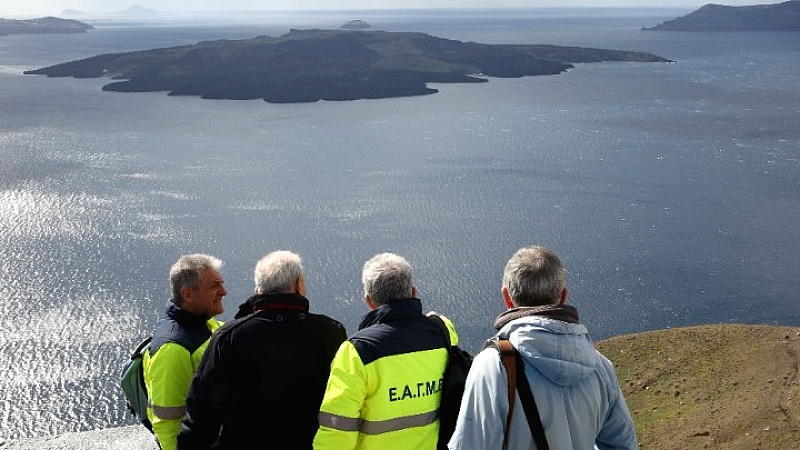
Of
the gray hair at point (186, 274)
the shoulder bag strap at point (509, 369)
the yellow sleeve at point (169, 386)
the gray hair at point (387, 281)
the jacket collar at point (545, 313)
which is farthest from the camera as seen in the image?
the gray hair at point (186, 274)

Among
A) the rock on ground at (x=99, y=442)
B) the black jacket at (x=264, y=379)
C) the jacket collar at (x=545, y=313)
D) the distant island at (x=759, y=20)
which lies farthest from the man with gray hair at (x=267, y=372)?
the distant island at (x=759, y=20)

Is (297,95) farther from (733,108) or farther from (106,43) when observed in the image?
(106,43)

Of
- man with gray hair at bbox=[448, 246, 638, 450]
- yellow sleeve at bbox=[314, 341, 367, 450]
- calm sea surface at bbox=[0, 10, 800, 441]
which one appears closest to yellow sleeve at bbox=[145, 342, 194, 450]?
yellow sleeve at bbox=[314, 341, 367, 450]

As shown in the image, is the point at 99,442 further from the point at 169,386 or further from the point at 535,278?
the point at 535,278

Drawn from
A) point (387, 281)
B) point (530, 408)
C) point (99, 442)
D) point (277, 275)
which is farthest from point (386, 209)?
point (530, 408)

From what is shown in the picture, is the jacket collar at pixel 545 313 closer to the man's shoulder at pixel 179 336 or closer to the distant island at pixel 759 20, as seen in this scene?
the man's shoulder at pixel 179 336

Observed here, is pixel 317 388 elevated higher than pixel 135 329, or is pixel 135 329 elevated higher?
pixel 317 388

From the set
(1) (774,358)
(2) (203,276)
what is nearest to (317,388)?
(2) (203,276)
